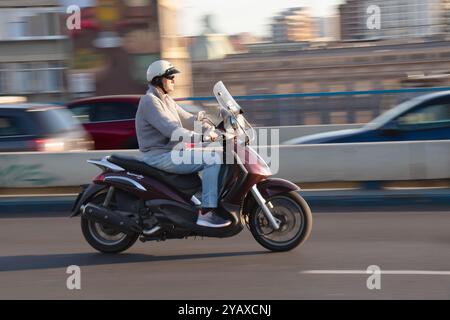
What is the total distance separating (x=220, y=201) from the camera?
281 inches


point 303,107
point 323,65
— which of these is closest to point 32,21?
point 323,65

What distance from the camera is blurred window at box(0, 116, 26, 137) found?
39.8 feet

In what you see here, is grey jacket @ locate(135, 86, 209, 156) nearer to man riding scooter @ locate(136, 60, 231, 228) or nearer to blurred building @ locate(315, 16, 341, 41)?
man riding scooter @ locate(136, 60, 231, 228)

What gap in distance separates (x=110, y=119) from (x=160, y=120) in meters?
9.38

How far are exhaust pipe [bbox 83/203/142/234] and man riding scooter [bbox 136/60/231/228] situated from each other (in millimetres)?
555

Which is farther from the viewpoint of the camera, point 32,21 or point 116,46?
point 32,21

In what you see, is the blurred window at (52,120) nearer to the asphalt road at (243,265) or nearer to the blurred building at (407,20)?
the asphalt road at (243,265)

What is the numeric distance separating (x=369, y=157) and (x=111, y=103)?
22.4 feet

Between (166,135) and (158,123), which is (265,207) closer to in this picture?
(166,135)

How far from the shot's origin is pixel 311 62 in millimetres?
76500

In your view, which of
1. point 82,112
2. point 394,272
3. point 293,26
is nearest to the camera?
point 394,272

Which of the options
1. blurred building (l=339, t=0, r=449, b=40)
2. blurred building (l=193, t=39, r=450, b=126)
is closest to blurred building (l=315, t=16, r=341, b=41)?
blurred building (l=339, t=0, r=449, b=40)
